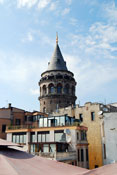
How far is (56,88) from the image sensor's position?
5981 centimetres

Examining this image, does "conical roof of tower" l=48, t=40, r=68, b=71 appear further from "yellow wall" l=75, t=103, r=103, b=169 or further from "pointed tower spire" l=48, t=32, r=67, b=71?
"yellow wall" l=75, t=103, r=103, b=169

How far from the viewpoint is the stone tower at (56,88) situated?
59031 mm

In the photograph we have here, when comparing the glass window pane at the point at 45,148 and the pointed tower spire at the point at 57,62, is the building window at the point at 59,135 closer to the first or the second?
the glass window pane at the point at 45,148

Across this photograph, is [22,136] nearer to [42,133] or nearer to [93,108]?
[42,133]

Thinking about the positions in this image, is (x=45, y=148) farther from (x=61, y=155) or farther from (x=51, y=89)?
(x=51, y=89)

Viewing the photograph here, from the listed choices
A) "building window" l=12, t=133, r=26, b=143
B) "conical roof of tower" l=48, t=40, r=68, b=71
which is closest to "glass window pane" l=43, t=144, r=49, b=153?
"building window" l=12, t=133, r=26, b=143

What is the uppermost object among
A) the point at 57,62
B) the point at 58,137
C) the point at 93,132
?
the point at 57,62

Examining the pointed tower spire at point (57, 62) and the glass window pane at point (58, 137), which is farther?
the pointed tower spire at point (57, 62)

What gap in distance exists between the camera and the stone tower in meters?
59.0

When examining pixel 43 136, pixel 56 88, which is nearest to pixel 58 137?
pixel 43 136

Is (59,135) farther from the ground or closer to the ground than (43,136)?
farther from the ground

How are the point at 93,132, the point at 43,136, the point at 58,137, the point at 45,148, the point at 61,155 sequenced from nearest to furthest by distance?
1. the point at 61,155
2. the point at 45,148
3. the point at 58,137
4. the point at 43,136
5. the point at 93,132

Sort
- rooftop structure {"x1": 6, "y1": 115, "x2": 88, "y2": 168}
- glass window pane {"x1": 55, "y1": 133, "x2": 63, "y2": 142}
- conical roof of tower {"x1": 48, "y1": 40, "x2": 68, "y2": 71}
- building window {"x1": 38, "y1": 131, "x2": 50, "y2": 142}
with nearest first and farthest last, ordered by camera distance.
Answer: rooftop structure {"x1": 6, "y1": 115, "x2": 88, "y2": 168} → glass window pane {"x1": 55, "y1": 133, "x2": 63, "y2": 142} → building window {"x1": 38, "y1": 131, "x2": 50, "y2": 142} → conical roof of tower {"x1": 48, "y1": 40, "x2": 68, "y2": 71}

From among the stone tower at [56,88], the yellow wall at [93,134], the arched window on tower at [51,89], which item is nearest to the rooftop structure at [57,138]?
the yellow wall at [93,134]
